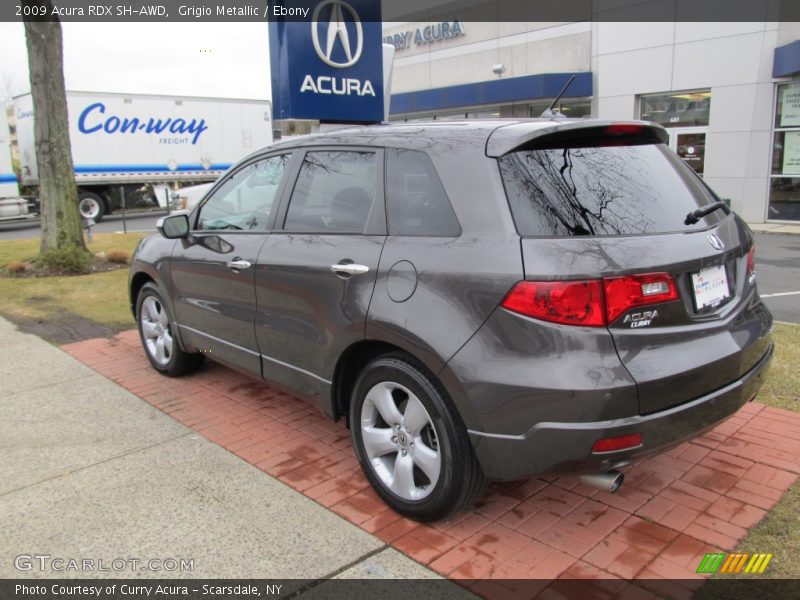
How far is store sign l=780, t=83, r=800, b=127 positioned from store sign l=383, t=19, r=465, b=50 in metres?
10.1

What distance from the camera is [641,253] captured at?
257cm

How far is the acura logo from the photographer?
328 inches

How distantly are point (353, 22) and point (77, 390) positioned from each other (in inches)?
237

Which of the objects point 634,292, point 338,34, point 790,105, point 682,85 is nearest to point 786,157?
point 790,105

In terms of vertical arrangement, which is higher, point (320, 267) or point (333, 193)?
point (333, 193)

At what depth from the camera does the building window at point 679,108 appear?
1616cm

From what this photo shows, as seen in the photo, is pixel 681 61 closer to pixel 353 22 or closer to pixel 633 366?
pixel 353 22

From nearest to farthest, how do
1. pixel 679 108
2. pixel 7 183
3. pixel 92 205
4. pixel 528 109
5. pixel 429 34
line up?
pixel 679 108 → pixel 7 183 → pixel 528 109 → pixel 92 205 → pixel 429 34

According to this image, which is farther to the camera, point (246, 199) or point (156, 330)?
point (156, 330)

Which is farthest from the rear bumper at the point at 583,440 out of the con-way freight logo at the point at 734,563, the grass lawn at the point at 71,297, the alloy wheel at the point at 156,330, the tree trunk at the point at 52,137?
the tree trunk at the point at 52,137

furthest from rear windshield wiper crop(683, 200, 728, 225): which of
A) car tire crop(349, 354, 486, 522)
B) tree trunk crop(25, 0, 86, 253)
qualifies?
tree trunk crop(25, 0, 86, 253)

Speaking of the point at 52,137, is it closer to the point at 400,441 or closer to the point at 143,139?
the point at 400,441

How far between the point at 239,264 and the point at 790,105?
15.2 meters

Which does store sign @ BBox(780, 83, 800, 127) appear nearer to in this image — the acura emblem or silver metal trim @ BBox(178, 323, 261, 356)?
the acura emblem
